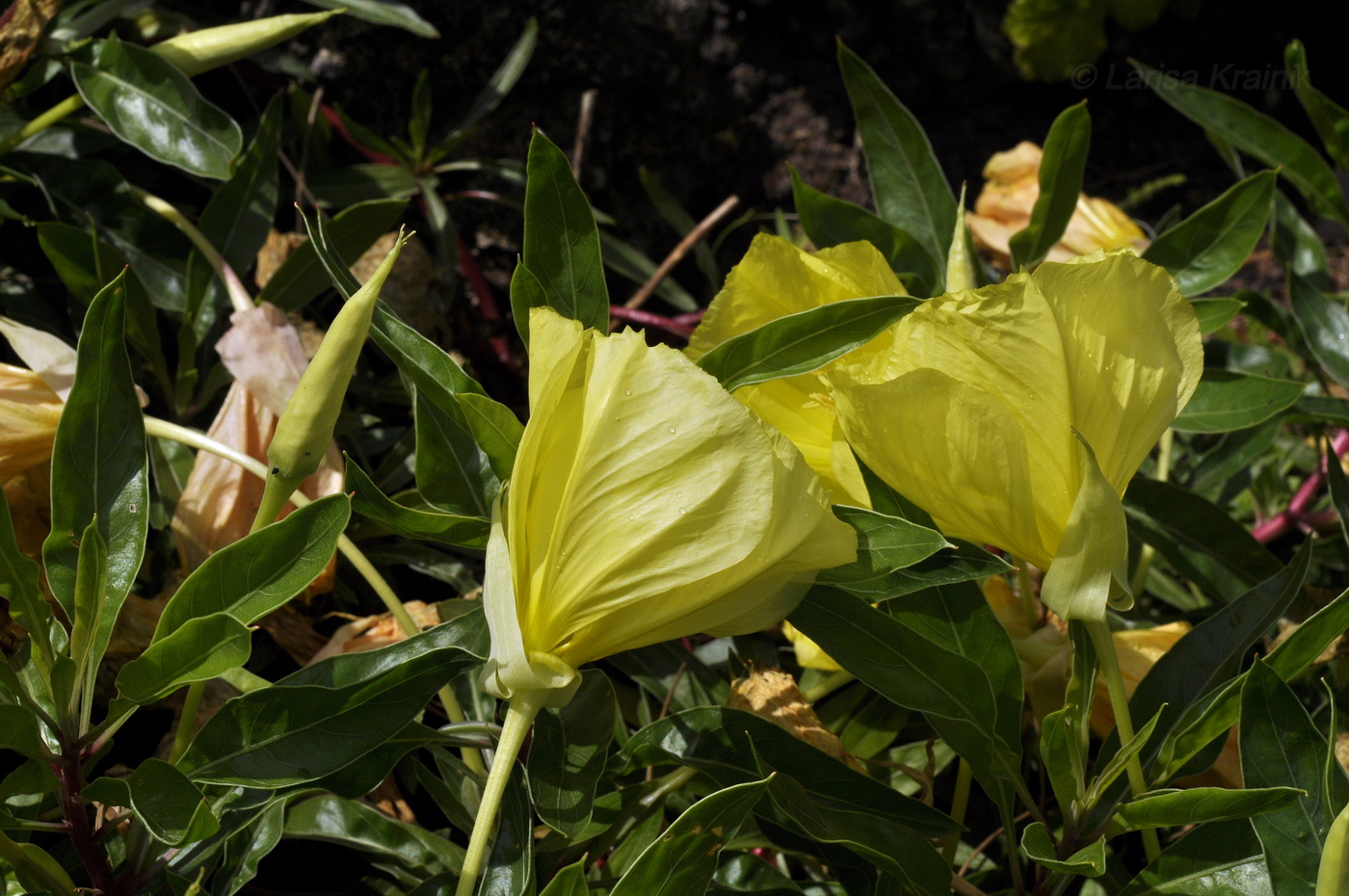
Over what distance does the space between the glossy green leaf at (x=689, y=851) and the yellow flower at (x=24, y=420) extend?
0.53m

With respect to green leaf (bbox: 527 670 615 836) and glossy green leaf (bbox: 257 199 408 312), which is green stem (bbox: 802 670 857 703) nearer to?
green leaf (bbox: 527 670 615 836)

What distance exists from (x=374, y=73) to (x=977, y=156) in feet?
4.36

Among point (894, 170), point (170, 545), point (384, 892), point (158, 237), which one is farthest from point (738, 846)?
point (158, 237)

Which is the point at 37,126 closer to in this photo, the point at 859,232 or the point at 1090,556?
the point at 859,232

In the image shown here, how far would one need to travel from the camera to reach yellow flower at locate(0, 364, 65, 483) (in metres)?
0.73

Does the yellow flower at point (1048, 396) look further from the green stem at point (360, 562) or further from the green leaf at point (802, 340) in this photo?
the green stem at point (360, 562)

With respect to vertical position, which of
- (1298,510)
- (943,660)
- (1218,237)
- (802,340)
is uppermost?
(802,340)

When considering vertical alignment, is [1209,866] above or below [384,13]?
below

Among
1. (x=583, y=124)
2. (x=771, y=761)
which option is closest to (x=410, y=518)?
(x=771, y=761)

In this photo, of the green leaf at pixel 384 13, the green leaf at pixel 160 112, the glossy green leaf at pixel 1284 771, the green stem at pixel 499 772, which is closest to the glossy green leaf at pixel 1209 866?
the glossy green leaf at pixel 1284 771

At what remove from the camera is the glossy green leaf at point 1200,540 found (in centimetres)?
97

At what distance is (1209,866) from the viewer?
0.65 m

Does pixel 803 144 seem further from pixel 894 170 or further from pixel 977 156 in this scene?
pixel 894 170

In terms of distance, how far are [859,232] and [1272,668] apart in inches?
20.8
